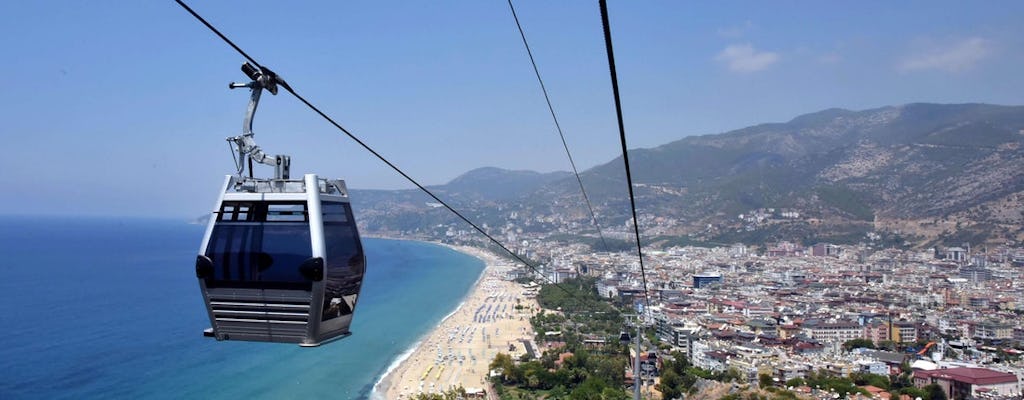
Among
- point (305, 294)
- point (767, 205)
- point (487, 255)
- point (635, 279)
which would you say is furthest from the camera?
point (767, 205)

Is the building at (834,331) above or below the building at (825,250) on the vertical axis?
below

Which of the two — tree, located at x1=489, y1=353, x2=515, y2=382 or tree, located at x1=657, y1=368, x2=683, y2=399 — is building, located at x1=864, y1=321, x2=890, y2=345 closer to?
tree, located at x1=657, y1=368, x2=683, y2=399

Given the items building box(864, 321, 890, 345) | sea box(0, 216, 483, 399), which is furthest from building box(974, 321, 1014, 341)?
sea box(0, 216, 483, 399)

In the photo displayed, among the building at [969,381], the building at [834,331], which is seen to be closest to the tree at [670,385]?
the building at [969,381]

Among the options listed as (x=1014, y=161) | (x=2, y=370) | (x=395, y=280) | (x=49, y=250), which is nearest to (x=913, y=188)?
(x=1014, y=161)

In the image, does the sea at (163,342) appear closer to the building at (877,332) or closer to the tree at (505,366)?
the tree at (505,366)

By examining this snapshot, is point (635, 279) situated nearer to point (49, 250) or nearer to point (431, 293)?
point (431, 293)

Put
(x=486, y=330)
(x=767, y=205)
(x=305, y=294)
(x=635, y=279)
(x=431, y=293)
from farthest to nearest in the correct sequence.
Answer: (x=767, y=205), (x=635, y=279), (x=431, y=293), (x=486, y=330), (x=305, y=294)
